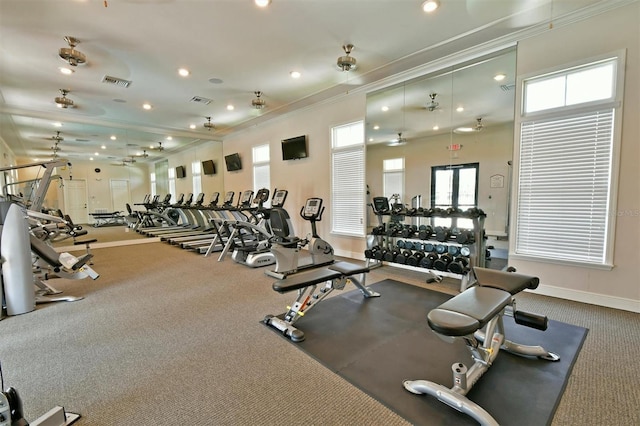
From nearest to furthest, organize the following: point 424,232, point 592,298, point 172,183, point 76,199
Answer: point 592,298 → point 424,232 → point 76,199 → point 172,183

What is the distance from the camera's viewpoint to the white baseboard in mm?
3025

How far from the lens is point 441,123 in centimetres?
463

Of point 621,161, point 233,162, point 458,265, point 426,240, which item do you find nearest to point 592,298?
point 458,265

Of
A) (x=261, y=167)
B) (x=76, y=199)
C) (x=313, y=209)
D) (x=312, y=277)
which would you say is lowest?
(x=312, y=277)

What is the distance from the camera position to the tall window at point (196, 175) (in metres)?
9.38

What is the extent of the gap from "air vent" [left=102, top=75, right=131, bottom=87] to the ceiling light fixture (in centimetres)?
504

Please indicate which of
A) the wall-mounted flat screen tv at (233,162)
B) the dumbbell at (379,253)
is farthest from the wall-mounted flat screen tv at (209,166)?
the dumbbell at (379,253)

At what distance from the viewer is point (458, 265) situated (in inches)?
144

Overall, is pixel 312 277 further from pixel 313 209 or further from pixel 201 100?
pixel 201 100

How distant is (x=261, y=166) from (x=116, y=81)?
143 inches

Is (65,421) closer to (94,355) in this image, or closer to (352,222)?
(94,355)

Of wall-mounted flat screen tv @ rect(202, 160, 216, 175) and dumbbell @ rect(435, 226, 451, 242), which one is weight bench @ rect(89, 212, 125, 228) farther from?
dumbbell @ rect(435, 226, 451, 242)

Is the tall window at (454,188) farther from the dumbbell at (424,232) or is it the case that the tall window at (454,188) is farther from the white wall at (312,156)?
the white wall at (312,156)

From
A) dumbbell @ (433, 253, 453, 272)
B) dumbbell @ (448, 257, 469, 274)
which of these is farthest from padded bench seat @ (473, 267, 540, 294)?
dumbbell @ (433, 253, 453, 272)
